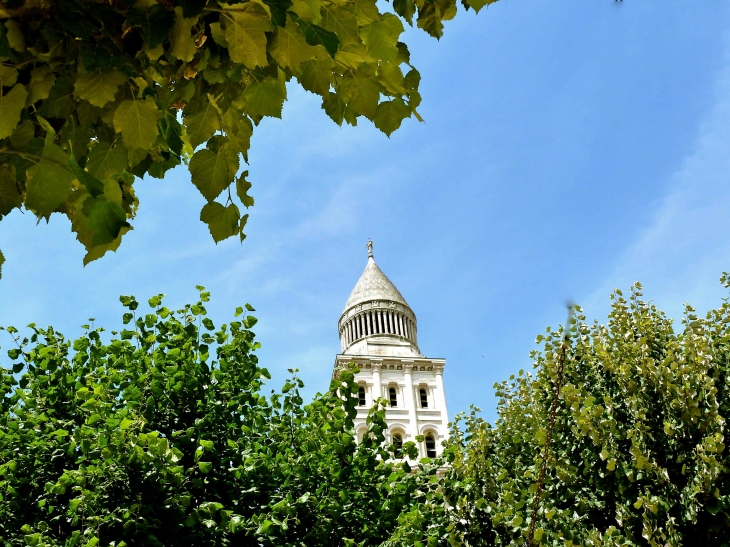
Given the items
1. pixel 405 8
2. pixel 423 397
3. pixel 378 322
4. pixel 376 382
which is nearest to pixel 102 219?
pixel 405 8

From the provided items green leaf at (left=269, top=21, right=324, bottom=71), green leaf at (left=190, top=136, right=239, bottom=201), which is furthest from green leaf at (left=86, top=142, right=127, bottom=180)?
green leaf at (left=269, top=21, right=324, bottom=71)

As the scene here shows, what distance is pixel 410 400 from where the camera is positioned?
2015 inches

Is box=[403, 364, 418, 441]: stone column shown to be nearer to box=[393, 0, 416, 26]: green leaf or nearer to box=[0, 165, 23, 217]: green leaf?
box=[393, 0, 416, 26]: green leaf

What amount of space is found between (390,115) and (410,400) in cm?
5018

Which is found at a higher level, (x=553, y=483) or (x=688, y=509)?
(x=553, y=483)

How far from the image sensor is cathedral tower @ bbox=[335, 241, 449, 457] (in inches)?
1988

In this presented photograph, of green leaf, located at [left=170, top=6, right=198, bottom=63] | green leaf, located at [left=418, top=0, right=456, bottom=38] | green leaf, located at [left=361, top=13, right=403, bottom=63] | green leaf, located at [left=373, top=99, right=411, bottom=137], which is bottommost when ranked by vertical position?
green leaf, located at [left=170, top=6, right=198, bottom=63]

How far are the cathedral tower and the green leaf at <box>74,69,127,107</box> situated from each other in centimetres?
4725

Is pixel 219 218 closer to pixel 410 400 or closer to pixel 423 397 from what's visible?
pixel 410 400

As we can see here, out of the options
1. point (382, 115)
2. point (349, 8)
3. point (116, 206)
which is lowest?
point (116, 206)

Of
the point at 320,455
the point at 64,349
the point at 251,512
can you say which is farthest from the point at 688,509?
the point at 64,349

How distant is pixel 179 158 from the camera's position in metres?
2.58

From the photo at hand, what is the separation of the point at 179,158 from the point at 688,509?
24.1 ft

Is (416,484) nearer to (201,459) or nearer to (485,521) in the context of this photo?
(485,521)
